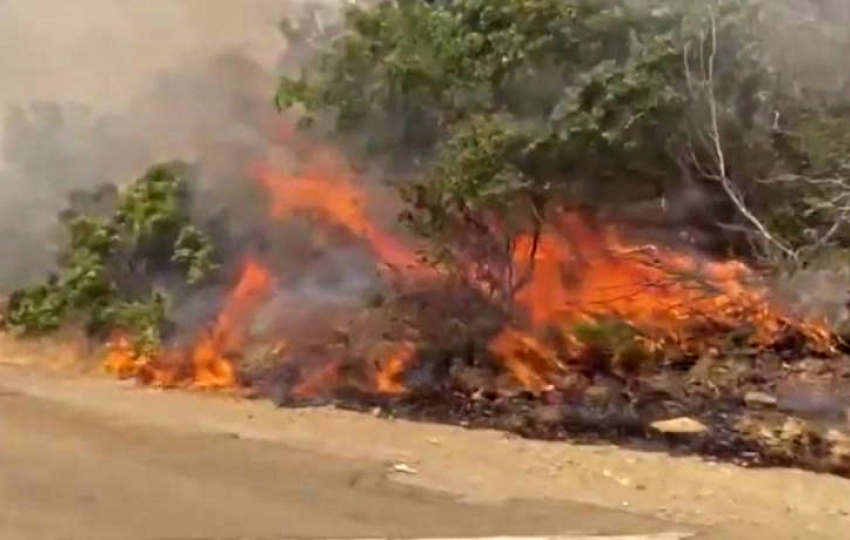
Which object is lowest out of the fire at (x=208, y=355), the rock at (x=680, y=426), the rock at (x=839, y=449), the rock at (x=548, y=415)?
the rock at (x=839, y=449)

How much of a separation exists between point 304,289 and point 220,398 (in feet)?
4.09

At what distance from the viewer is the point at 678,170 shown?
1012 cm

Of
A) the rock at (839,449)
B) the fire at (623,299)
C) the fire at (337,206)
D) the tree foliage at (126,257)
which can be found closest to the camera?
the rock at (839,449)

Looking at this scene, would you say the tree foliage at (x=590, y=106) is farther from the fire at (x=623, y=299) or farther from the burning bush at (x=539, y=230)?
the fire at (x=623, y=299)

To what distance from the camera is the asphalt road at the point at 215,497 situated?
22.7ft

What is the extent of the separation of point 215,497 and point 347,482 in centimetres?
82

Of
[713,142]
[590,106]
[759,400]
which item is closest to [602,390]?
[759,400]

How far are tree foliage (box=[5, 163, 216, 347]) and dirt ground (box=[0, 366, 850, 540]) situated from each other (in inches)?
88.2

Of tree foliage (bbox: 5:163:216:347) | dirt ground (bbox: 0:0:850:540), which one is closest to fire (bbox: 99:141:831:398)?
dirt ground (bbox: 0:0:850:540)

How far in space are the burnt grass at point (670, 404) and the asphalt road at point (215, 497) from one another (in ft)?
4.72

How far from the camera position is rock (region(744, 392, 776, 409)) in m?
9.50

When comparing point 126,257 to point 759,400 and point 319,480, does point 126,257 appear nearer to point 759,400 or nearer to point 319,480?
point 319,480

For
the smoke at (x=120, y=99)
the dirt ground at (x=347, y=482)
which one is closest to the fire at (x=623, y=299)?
the dirt ground at (x=347, y=482)

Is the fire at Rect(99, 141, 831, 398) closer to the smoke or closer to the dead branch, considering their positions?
the dead branch
